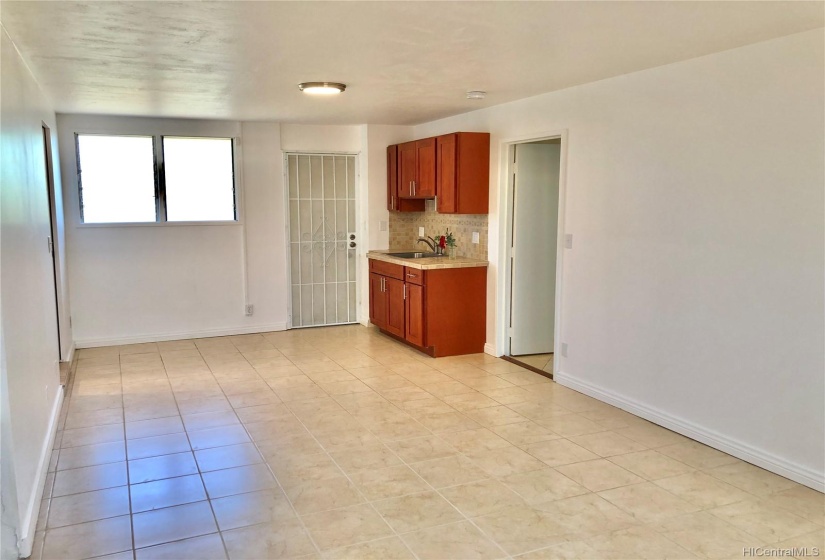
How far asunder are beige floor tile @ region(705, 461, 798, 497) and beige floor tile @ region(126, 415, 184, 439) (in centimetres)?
329

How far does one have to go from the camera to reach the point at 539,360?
18.9 ft

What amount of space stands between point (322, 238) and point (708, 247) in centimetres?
465

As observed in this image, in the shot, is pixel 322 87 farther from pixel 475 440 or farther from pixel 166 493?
pixel 166 493

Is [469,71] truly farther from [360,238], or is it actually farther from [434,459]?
[360,238]

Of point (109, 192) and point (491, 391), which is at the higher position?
point (109, 192)

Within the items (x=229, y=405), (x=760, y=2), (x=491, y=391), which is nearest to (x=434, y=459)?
(x=491, y=391)

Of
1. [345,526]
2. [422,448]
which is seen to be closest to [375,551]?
[345,526]

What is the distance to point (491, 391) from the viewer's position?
Answer: 15.7ft

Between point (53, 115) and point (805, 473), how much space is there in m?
6.44

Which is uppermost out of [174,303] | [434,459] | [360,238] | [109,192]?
[109,192]

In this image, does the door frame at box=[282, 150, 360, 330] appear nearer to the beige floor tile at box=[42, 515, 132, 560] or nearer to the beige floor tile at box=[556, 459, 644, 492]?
the beige floor tile at box=[556, 459, 644, 492]

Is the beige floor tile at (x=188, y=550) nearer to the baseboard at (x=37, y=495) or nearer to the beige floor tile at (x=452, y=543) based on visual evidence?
the baseboard at (x=37, y=495)

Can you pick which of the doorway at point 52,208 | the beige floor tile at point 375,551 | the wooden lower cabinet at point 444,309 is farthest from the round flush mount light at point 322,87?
the beige floor tile at point 375,551

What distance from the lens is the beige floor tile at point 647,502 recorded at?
9.47ft
